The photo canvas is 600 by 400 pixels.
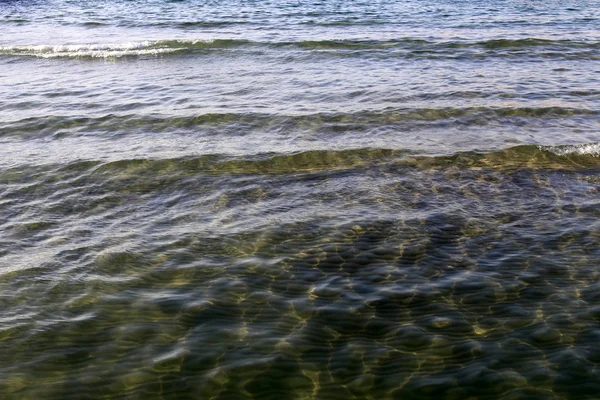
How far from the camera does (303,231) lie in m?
7.52

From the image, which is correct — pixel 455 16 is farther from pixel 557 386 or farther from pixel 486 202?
pixel 557 386

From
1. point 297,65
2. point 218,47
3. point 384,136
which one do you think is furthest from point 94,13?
point 384,136

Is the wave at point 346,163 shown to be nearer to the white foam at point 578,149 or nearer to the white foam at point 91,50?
the white foam at point 578,149

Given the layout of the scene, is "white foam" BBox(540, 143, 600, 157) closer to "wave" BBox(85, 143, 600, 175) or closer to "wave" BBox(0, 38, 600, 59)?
"wave" BBox(85, 143, 600, 175)

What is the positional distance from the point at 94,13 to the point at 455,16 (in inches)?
599

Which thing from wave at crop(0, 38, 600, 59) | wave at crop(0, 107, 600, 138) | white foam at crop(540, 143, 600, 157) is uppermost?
wave at crop(0, 38, 600, 59)

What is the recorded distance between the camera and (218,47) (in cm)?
1925

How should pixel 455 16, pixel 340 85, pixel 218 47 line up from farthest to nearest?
1. pixel 455 16
2. pixel 218 47
3. pixel 340 85

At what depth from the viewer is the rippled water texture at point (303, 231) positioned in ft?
17.0

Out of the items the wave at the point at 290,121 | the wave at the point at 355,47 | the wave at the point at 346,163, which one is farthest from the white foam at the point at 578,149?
the wave at the point at 355,47

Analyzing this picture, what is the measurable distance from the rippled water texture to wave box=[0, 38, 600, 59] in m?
1.22

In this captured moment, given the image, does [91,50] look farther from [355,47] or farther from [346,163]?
[346,163]

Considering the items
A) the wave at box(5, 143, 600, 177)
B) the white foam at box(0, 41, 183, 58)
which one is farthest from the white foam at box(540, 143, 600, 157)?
the white foam at box(0, 41, 183, 58)

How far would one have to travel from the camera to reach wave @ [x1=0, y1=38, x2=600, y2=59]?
17500mm
